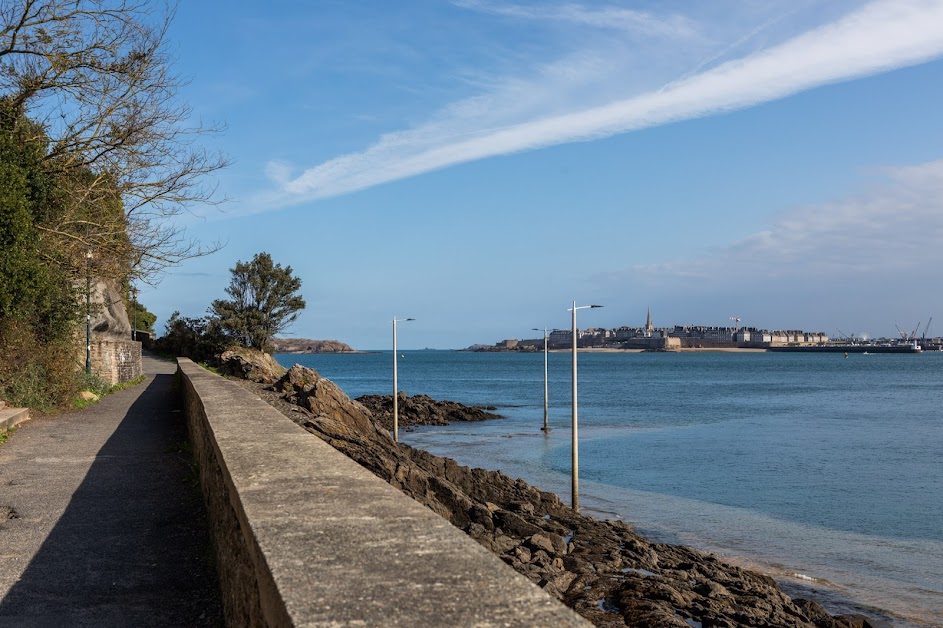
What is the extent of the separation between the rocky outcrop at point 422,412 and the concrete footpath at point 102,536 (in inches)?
1202

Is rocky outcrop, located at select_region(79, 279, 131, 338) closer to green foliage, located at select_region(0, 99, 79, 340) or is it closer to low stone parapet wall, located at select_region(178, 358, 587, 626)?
green foliage, located at select_region(0, 99, 79, 340)

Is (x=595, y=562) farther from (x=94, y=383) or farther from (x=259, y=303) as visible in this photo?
(x=259, y=303)

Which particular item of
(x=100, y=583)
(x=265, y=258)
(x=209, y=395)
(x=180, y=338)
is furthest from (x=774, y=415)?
(x=100, y=583)

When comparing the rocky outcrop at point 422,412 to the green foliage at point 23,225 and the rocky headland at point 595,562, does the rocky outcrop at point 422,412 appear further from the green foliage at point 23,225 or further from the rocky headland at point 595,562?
the green foliage at point 23,225

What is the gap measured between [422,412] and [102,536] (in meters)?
40.0

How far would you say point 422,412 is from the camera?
4697cm

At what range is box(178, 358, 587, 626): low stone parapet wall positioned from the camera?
2.61 m


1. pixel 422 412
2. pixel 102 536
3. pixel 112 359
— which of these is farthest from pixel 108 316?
pixel 102 536

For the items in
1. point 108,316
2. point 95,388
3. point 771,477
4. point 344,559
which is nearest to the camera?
point 344,559

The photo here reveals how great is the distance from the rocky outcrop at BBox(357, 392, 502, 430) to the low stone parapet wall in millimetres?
36942

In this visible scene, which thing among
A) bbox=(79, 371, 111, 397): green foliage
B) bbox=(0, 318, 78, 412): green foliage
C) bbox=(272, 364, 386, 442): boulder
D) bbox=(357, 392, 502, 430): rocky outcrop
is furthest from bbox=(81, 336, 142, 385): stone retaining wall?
bbox=(357, 392, 502, 430): rocky outcrop

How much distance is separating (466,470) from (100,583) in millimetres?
15101

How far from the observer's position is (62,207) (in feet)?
56.0

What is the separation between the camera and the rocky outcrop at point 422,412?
148ft
